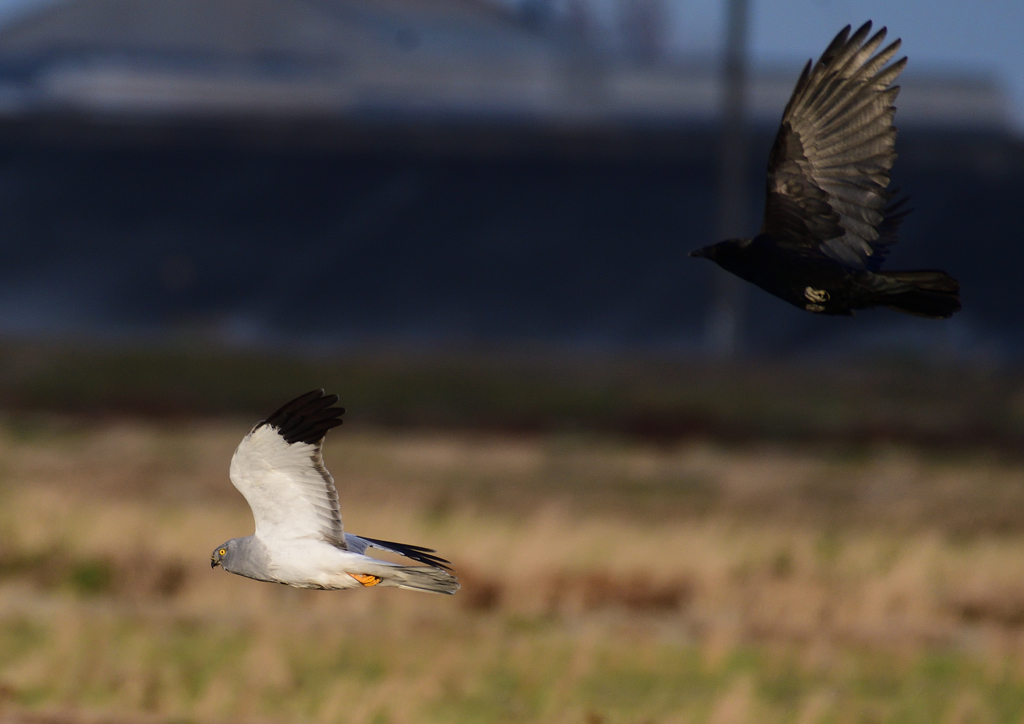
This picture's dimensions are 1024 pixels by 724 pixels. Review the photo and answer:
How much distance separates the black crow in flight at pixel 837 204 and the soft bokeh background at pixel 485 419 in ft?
35.1

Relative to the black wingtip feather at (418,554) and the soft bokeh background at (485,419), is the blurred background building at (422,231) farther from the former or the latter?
the black wingtip feather at (418,554)

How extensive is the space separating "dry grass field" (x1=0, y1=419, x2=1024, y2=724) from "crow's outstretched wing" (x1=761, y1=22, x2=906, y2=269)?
1083 centimetres

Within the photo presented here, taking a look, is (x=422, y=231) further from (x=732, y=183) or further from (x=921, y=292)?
(x=921, y=292)

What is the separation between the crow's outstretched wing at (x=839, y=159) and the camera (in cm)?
596

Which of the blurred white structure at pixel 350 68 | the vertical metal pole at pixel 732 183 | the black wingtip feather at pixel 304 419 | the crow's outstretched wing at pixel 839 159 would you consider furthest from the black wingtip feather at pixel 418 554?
the blurred white structure at pixel 350 68

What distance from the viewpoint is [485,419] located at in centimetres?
3844

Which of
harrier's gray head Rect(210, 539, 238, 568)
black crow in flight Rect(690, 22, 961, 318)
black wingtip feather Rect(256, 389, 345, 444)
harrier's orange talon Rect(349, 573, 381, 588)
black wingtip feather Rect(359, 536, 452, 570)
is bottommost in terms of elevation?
harrier's orange talon Rect(349, 573, 381, 588)

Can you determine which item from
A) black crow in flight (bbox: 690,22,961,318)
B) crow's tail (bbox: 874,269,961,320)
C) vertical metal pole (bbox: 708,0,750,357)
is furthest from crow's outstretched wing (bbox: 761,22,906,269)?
vertical metal pole (bbox: 708,0,750,357)

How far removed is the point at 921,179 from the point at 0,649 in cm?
4893

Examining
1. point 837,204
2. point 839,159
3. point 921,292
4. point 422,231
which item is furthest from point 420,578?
point 422,231

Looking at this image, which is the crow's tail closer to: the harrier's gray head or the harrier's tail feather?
the harrier's tail feather

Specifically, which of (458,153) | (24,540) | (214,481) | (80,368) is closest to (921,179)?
(458,153)

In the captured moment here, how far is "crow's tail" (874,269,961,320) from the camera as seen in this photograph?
221 inches

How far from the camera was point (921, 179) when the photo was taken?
60594mm
